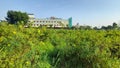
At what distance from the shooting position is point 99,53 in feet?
18.5

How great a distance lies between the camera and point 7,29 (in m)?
6.25

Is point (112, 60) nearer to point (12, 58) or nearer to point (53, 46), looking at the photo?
point (53, 46)

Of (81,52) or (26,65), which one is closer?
(26,65)

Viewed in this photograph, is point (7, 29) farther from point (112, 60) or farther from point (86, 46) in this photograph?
point (112, 60)

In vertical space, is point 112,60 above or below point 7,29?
below

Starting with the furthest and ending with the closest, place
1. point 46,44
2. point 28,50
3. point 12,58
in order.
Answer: point 46,44, point 28,50, point 12,58

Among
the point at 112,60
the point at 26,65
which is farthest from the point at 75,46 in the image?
the point at 26,65

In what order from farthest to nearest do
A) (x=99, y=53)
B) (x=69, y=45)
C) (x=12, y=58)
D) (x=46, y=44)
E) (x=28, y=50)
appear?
(x=46, y=44) < (x=69, y=45) < (x=99, y=53) < (x=28, y=50) < (x=12, y=58)

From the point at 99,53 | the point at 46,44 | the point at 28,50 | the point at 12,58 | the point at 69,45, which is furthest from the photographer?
the point at 46,44

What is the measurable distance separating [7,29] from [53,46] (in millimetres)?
1283

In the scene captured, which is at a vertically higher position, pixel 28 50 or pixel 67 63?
pixel 28 50

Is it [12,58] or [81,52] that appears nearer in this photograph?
[12,58]

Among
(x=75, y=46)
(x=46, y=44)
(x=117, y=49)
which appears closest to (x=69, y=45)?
(x=75, y=46)

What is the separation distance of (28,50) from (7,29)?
2047mm
